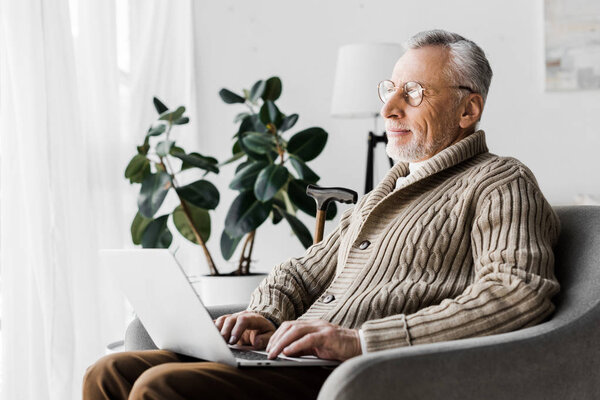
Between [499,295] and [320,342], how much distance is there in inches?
11.6

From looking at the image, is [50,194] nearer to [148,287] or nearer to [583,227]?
[148,287]

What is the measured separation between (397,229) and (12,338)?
1.19 metres

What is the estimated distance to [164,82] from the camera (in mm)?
3246

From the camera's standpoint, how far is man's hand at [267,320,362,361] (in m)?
1.20

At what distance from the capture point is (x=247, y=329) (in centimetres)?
144

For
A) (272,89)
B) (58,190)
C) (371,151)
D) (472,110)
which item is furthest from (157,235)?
(472,110)

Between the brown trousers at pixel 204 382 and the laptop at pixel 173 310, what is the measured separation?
0.9 inches

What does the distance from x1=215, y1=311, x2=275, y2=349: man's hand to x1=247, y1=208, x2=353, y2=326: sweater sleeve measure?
7 cm

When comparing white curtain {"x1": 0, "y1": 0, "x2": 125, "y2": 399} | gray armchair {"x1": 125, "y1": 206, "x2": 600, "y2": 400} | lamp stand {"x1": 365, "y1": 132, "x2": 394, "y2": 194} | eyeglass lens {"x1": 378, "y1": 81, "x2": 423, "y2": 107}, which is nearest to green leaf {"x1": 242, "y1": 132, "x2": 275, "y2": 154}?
lamp stand {"x1": 365, "y1": 132, "x2": 394, "y2": 194}

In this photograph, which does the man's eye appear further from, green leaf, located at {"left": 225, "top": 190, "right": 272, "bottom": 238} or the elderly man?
green leaf, located at {"left": 225, "top": 190, "right": 272, "bottom": 238}

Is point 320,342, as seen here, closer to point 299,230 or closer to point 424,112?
point 424,112

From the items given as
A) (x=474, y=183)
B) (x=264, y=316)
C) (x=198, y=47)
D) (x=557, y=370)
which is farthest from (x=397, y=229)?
(x=198, y=47)

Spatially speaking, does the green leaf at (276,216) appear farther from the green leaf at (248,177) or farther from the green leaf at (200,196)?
the green leaf at (200,196)

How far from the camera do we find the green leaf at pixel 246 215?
2.75m
